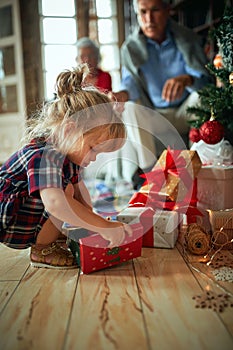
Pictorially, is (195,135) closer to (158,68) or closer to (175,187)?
(175,187)

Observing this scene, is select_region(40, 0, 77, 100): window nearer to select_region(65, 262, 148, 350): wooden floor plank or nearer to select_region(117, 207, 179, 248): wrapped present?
select_region(117, 207, 179, 248): wrapped present

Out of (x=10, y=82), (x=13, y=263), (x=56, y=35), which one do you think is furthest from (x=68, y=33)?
(x=13, y=263)

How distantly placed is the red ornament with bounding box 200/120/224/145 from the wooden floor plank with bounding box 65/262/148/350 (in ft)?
2.14

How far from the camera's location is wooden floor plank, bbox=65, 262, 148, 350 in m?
0.63

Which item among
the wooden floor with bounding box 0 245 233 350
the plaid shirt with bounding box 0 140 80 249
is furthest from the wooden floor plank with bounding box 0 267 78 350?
the plaid shirt with bounding box 0 140 80 249

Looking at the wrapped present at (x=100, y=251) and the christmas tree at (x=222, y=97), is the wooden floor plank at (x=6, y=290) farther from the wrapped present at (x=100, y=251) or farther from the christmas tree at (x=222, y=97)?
the christmas tree at (x=222, y=97)

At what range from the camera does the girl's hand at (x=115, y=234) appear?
91cm

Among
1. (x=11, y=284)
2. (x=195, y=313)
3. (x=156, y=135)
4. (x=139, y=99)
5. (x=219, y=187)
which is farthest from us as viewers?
(x=139, y=99)

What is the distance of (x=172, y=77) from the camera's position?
206cm

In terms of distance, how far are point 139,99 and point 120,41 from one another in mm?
1445

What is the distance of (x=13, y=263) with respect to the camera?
1.03 meters

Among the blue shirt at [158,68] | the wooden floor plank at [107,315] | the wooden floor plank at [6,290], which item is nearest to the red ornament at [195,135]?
the blue shirt at [158,68]

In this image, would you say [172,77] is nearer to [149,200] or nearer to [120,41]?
[149,200]

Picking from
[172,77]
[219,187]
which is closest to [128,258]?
[219,187]
